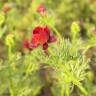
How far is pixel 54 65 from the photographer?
5.56 ft

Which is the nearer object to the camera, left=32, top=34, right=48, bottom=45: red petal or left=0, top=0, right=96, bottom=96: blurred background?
left=32, top=34, right=48, bottom=45: red petal

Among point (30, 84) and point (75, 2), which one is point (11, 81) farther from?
point (75, 2)

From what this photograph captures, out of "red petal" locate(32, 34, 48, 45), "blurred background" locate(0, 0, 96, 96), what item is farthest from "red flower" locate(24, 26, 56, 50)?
"blurred background" locate(0, 0, 96, 96)

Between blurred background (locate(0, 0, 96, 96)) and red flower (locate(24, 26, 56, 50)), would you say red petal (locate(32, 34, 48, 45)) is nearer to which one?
red flower (locate(24, 26, 56, 50))

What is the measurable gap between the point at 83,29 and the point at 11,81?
1.34m

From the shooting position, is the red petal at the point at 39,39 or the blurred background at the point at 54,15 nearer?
the red petal at the point at 39,39

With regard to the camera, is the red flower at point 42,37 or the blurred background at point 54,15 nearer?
the red flower at point 42,37

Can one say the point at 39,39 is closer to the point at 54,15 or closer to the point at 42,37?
the point at 42,37

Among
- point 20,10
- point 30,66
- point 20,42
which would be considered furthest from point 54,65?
point 20,10

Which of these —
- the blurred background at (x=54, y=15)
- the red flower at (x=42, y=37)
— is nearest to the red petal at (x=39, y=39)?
the red flower at (x=42, y=37)

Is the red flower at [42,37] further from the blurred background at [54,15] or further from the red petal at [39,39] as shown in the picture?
the blurred background at [54,15]

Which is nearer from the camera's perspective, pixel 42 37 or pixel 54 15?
pixel 42 37

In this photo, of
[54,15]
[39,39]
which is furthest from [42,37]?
[54,15]

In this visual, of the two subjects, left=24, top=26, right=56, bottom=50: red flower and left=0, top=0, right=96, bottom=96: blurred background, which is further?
left=0, top=0, right=96, bottom=96: blurred background
